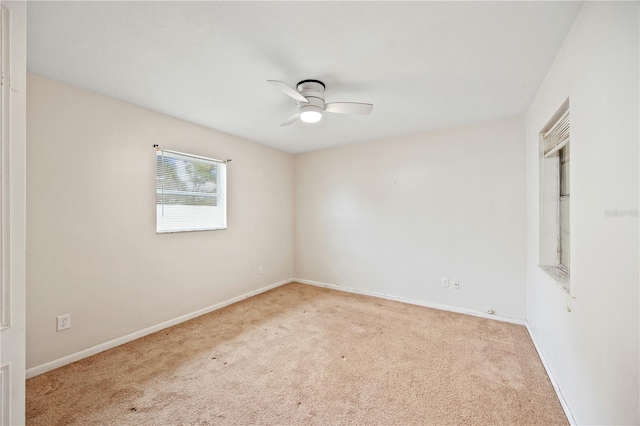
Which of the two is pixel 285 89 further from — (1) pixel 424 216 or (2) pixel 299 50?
(1) pixel 424 216

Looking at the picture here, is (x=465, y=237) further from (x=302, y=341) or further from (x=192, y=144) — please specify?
(x=192, y=144)

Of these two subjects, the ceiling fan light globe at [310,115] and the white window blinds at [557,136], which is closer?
the white window blinds at [557,136]

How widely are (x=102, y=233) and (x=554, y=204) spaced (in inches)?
156

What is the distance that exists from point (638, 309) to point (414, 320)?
2.28 meters

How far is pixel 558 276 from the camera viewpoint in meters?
1.98

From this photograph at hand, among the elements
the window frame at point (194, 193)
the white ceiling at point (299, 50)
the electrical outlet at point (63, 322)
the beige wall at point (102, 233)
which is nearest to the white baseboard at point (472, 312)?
the beige wall at point (102, 233)

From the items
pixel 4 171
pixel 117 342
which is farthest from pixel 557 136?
pixel 117 342

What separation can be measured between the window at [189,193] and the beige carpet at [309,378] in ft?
3.79

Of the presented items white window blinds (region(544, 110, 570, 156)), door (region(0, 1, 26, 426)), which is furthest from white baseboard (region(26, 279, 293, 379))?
white window blinds (region(544, 110, 570, 156))

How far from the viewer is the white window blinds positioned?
1.83 metres

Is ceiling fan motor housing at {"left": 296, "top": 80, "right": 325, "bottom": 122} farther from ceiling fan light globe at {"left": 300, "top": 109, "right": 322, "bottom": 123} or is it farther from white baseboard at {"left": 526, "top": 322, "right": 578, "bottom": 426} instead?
white baseboard at {"left": 526, "top": 322, "right": 578, "bottom": 426}

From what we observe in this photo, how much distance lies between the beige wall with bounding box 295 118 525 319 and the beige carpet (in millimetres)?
608

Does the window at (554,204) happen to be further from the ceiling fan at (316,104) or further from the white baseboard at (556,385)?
the ceiling fan at (316,104)

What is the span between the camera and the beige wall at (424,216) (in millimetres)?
2979
